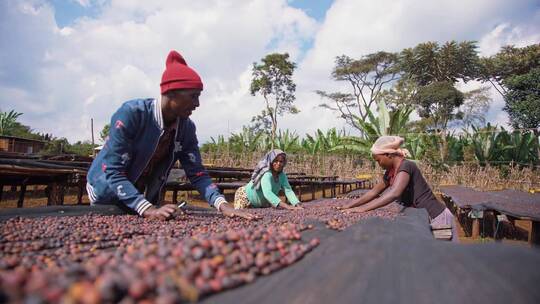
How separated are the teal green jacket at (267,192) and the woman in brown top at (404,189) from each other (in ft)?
3.13

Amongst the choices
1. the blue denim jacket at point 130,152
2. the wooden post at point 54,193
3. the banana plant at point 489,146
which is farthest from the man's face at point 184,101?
the banana plant at point 489,146

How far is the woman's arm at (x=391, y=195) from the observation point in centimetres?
283

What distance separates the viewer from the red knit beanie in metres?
2.18

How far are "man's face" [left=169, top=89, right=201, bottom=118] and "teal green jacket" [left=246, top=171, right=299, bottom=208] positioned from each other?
70.1 inches

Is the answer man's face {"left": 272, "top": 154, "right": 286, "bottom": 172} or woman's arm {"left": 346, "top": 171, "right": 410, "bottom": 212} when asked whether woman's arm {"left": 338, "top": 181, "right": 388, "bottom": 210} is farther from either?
man's face {"left": 272, "top": 154, "right": 286, "bottom": 172}

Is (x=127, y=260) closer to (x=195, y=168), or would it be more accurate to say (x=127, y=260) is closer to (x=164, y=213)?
(x=164, y=213)

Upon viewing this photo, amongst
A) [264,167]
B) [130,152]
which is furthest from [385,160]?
[130,152]

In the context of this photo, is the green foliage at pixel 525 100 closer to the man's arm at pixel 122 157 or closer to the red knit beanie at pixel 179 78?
the red knit beanie at pixel 179 78

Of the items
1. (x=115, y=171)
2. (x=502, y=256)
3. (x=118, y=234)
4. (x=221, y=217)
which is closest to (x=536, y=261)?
(x=502, y=256)

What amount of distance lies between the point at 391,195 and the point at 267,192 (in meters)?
1.43

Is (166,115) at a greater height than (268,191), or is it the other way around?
(166,115)

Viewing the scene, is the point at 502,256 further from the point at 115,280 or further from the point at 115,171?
the point at 115,171

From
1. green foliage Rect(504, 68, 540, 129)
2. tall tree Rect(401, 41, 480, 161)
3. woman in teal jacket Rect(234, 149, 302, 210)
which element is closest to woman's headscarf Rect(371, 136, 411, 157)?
woman in teal jacket Rect(234, 149, 302, 210)

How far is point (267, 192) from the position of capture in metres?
3.88
